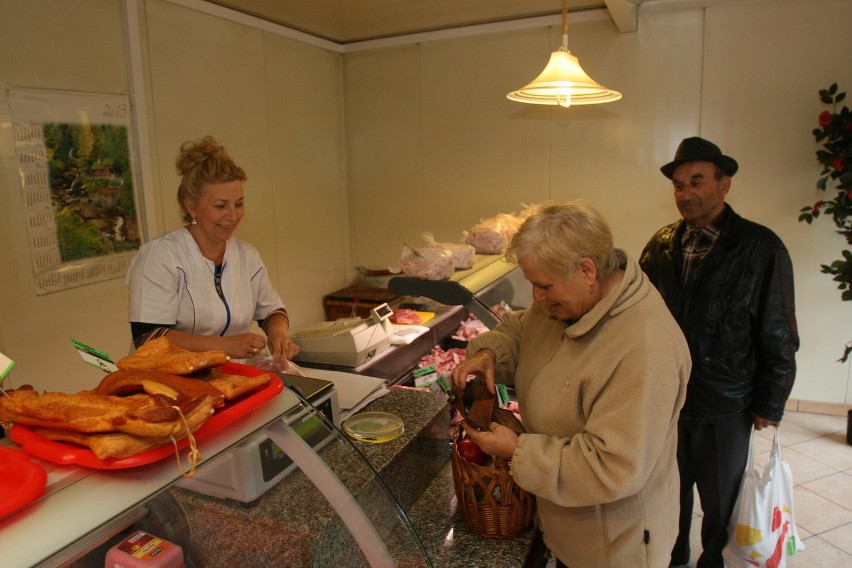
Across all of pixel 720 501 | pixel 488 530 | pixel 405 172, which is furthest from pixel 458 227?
pixel 488 530

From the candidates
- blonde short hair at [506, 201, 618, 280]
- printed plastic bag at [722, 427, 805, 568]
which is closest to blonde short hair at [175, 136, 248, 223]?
blonde short hair at [506, 201, 618, 280]

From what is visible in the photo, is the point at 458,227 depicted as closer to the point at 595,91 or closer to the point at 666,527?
the point at 595,91

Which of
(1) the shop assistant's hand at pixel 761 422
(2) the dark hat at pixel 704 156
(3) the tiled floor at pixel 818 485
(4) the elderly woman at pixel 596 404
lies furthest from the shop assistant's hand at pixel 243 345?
(3) the tiled floor at pixel 818 485

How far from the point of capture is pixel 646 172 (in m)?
4.52

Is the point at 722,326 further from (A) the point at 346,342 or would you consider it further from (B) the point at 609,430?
(A) the point at 346,342

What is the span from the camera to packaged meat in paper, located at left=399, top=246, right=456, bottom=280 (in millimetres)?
2510

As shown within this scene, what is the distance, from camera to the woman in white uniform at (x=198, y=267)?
2.04 metres

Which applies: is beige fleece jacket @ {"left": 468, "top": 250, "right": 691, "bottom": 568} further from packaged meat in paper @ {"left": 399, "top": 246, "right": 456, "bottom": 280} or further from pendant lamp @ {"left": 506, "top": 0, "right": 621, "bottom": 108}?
pendant lamp @ {"left": 506, "top": 0, "right": 621, "bottom": 108}

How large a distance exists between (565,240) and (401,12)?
3693 mm

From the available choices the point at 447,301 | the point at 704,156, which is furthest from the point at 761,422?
the point at 447,301

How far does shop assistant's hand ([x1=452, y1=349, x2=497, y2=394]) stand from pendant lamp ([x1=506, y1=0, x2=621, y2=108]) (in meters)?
1.42

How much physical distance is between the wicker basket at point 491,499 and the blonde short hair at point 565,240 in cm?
53

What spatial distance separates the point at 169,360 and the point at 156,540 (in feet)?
1.55

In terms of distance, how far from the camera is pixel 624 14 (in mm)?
3961
